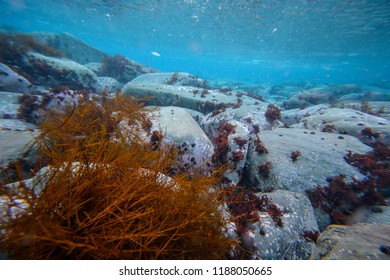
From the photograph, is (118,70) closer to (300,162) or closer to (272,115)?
(272,115)

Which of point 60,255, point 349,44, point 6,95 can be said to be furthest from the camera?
point 349,44

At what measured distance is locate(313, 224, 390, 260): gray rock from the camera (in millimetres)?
2971

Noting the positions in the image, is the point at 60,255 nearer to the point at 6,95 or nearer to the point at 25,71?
the point at 6,95

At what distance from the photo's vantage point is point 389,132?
7605 millimetres

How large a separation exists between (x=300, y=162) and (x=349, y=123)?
480 cm

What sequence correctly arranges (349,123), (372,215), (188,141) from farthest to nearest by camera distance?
1. (349,123)
2. (188,141)
3. (372,215)

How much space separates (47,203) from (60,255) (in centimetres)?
61


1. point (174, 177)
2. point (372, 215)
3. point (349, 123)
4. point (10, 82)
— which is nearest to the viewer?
point (174, 177)

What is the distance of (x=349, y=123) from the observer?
838 cm

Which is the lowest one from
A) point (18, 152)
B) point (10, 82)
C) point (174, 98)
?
point (18, 152)

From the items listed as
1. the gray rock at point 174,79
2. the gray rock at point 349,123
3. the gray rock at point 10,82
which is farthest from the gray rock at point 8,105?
the gray rock at point 349,123

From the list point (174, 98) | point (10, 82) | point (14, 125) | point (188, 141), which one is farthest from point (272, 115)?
point (10, 82)

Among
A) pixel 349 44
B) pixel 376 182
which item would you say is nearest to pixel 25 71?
pixel 376 182

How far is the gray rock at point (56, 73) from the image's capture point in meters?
11.3
